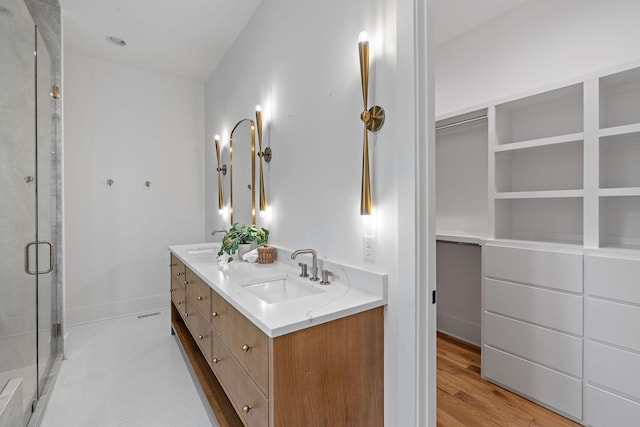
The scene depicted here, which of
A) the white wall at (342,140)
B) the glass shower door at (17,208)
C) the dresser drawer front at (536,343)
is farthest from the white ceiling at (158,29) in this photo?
the dresser drawer front at (536,343)

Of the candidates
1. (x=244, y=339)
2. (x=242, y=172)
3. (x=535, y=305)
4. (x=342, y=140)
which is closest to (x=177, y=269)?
(x=242, y=172)

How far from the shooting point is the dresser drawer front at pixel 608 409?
1.48 m

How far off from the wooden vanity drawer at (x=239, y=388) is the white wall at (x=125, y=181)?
245 centimetres

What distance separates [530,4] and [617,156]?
1.23 meters

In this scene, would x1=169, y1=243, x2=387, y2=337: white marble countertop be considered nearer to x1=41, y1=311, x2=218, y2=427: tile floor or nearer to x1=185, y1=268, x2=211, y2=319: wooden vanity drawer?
x1=185, y1=268, x2=211, y2=319: wooden vanity drawer

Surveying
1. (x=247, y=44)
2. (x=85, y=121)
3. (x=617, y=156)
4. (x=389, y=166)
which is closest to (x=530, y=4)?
(x=617, y=156)

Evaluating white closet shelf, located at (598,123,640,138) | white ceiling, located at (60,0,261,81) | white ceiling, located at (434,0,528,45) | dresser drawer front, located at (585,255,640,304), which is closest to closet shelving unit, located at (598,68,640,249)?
white closet shelf, located at (598,123,640,138)

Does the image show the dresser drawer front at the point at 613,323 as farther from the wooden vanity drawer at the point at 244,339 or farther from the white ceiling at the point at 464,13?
the white ceiling at the point at 464,13

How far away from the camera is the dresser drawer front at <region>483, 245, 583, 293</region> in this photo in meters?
1.69

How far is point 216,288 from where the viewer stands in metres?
1.47

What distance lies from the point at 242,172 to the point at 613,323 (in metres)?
2.65

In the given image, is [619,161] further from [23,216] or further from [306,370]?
[23,216]

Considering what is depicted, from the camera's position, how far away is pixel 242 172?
2725mm

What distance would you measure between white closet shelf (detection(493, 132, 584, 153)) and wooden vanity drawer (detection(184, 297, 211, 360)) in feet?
7.19
